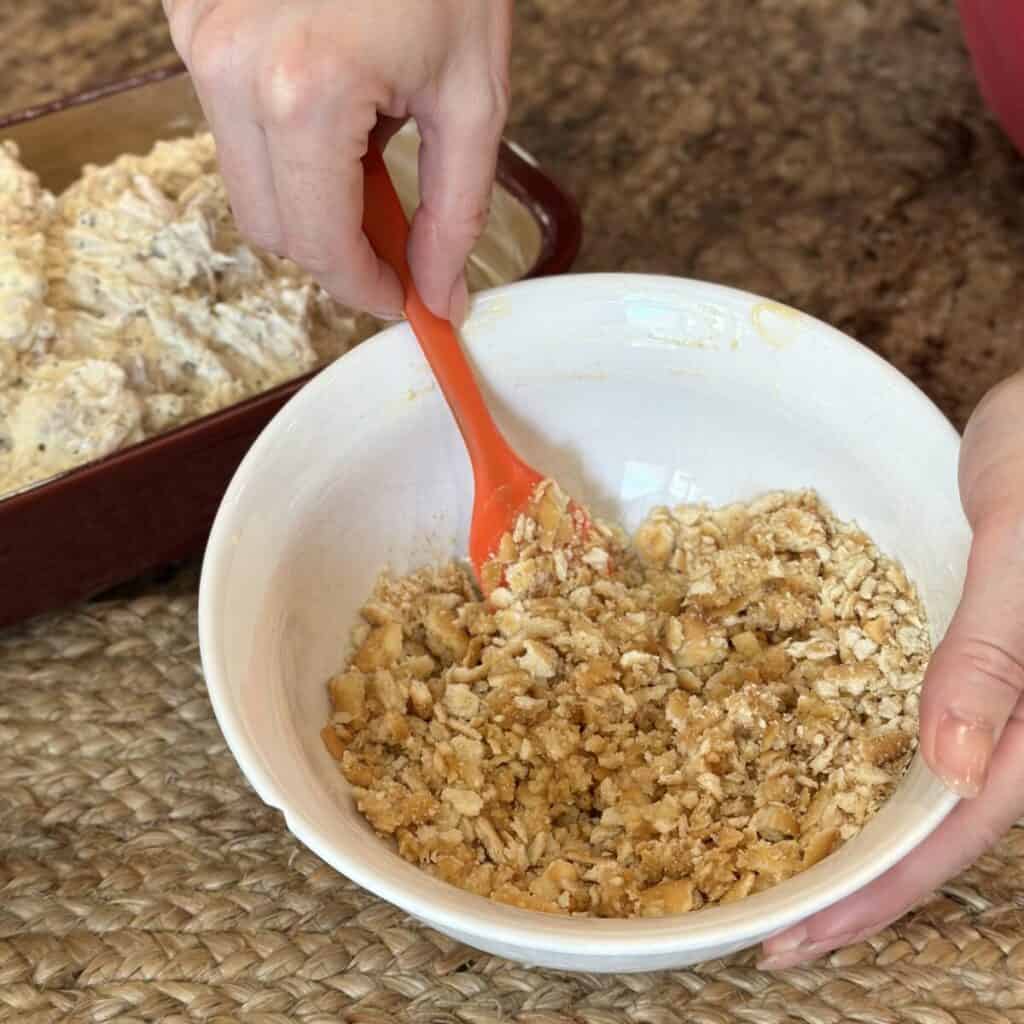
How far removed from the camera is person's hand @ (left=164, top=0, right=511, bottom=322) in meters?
0.59

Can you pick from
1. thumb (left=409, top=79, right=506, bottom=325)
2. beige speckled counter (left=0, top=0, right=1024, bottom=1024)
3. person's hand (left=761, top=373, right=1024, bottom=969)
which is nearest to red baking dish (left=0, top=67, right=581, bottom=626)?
beige speckled counter (left=0, top=0, right=1024, bottom=1024)

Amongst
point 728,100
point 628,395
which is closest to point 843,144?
point 728,100

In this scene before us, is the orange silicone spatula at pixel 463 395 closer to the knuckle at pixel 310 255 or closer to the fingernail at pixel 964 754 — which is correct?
the knuckle at pixel 310 255

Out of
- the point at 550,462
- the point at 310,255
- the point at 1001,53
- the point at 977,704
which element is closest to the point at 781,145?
the point at 1001,53

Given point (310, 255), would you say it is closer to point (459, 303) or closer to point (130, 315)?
point (459, 303)

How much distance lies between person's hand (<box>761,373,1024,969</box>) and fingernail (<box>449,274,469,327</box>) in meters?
0.29

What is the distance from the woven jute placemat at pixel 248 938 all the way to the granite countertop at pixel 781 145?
458mm

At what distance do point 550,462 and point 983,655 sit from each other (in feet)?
1.10

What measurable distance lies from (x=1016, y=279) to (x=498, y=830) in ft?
2.38

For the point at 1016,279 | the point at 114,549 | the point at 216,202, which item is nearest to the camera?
the point at 114,549

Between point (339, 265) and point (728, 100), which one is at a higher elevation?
point (339, 265)

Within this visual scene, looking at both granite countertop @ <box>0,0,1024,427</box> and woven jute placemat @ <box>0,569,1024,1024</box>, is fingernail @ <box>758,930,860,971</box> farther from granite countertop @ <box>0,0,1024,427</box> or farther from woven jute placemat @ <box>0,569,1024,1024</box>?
granite countertop @ <box>0,0,1024,427</box>

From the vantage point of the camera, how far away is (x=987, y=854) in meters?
0.73

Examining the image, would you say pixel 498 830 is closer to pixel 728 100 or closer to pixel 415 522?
pixel 415 522
